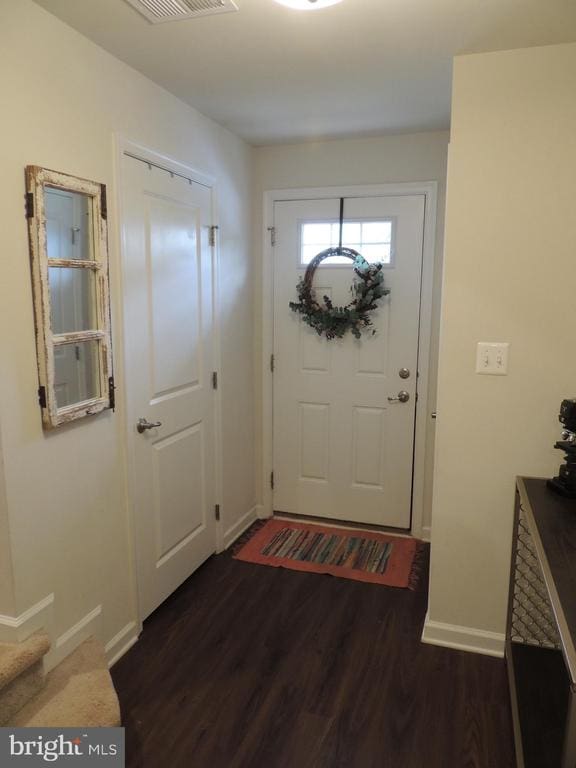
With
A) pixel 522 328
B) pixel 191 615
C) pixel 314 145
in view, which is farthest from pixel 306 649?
pixel 314 145

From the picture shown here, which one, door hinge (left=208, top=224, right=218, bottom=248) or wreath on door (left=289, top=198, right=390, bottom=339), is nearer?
door hinge (left=208, top=224, right=218, bottom=248)

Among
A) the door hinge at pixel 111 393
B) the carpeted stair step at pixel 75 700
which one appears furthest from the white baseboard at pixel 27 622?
the door hinge at pixel 111 393

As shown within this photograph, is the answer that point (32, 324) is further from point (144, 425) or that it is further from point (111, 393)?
point (144, 425)

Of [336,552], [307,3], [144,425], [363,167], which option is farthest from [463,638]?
[363,167]

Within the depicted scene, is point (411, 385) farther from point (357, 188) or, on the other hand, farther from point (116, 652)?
point (116, 652)

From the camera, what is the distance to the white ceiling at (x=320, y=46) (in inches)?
70.2

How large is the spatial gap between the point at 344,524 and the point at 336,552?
38cm

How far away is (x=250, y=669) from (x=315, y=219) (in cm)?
248

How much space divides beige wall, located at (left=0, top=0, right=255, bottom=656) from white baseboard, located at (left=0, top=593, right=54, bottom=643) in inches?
1.3

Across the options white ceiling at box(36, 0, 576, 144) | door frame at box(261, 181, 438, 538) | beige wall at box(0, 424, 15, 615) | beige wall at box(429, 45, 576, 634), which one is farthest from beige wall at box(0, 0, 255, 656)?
beige wall at box(429, 45, 576, 634)

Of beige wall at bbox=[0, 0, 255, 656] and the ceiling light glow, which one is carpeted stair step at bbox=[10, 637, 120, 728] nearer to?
beige wall at bbox=[0, 0, 255, 656]

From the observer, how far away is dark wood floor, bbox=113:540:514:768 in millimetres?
1880

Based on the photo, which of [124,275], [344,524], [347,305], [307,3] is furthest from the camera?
[344,524]

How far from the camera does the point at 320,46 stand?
203cm
